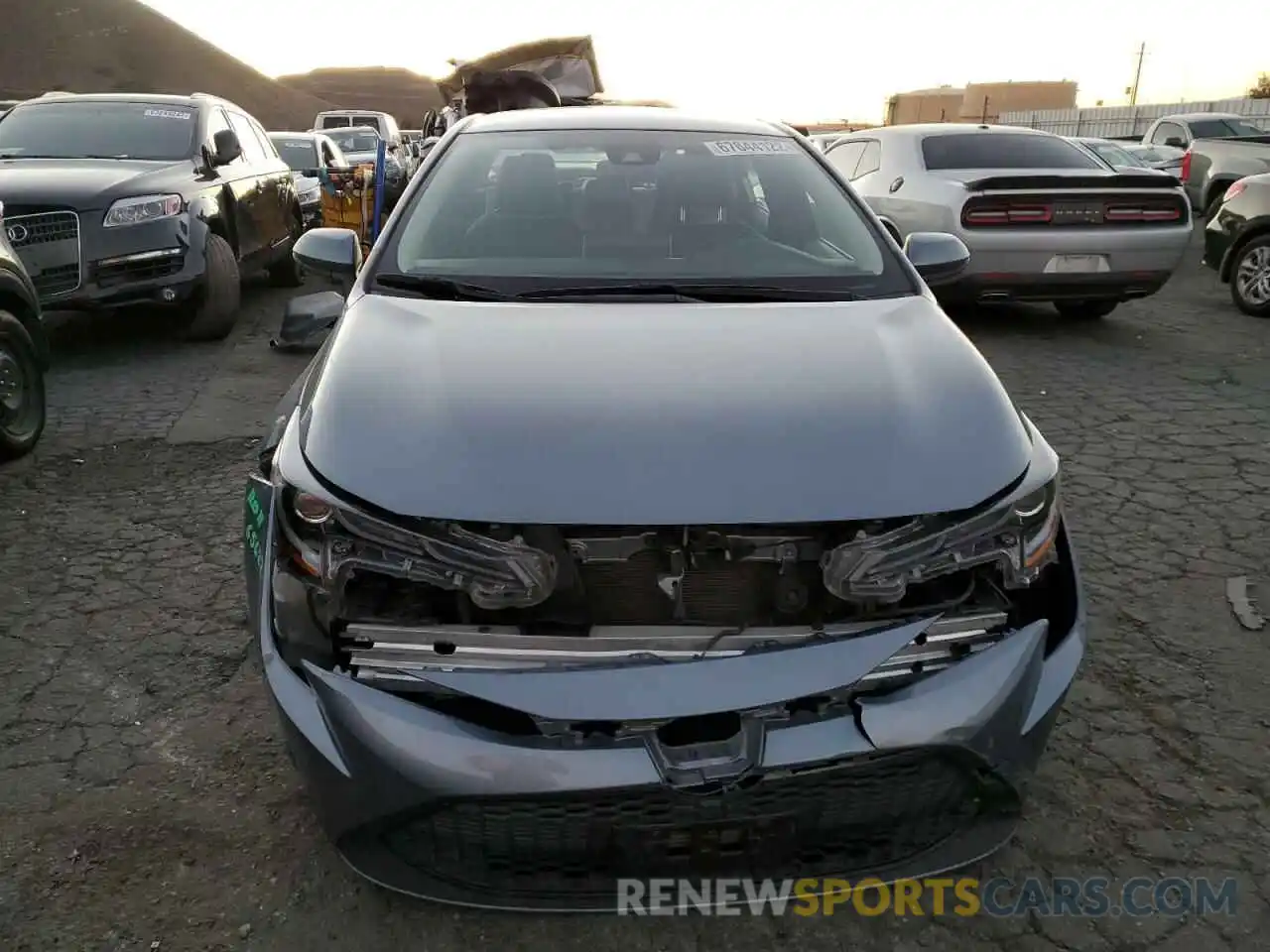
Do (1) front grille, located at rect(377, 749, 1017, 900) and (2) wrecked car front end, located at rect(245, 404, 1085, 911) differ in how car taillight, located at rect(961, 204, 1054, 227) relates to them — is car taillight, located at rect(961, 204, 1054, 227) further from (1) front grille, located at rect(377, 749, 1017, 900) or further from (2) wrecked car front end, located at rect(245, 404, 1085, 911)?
(1) front grille, located at rect(377, 749, 1017, 900)

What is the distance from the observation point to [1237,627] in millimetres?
3309

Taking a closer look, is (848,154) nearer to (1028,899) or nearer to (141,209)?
(141,209)

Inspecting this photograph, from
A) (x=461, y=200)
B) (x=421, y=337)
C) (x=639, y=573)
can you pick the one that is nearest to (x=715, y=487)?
(x=639, y=573)

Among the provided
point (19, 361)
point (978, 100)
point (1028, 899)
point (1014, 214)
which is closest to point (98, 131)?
point (19, 361)

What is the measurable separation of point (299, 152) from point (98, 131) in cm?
700

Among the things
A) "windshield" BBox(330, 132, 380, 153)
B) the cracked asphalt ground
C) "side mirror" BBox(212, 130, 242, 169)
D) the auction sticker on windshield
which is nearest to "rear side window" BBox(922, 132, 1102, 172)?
the cracked asphalt ground

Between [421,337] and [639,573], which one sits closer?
[639,573]

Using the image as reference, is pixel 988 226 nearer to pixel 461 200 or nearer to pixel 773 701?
pixel 461 200

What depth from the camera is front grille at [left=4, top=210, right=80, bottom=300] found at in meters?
6.13

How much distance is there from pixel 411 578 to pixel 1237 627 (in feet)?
9.52

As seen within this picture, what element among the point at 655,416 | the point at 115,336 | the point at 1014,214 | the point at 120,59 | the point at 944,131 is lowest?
the point at 115,336

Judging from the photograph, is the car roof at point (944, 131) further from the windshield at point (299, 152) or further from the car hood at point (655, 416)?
the windshield at point (299, 152)

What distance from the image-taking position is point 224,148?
767 cm

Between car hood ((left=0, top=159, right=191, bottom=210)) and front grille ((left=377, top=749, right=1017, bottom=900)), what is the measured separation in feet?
19.8
